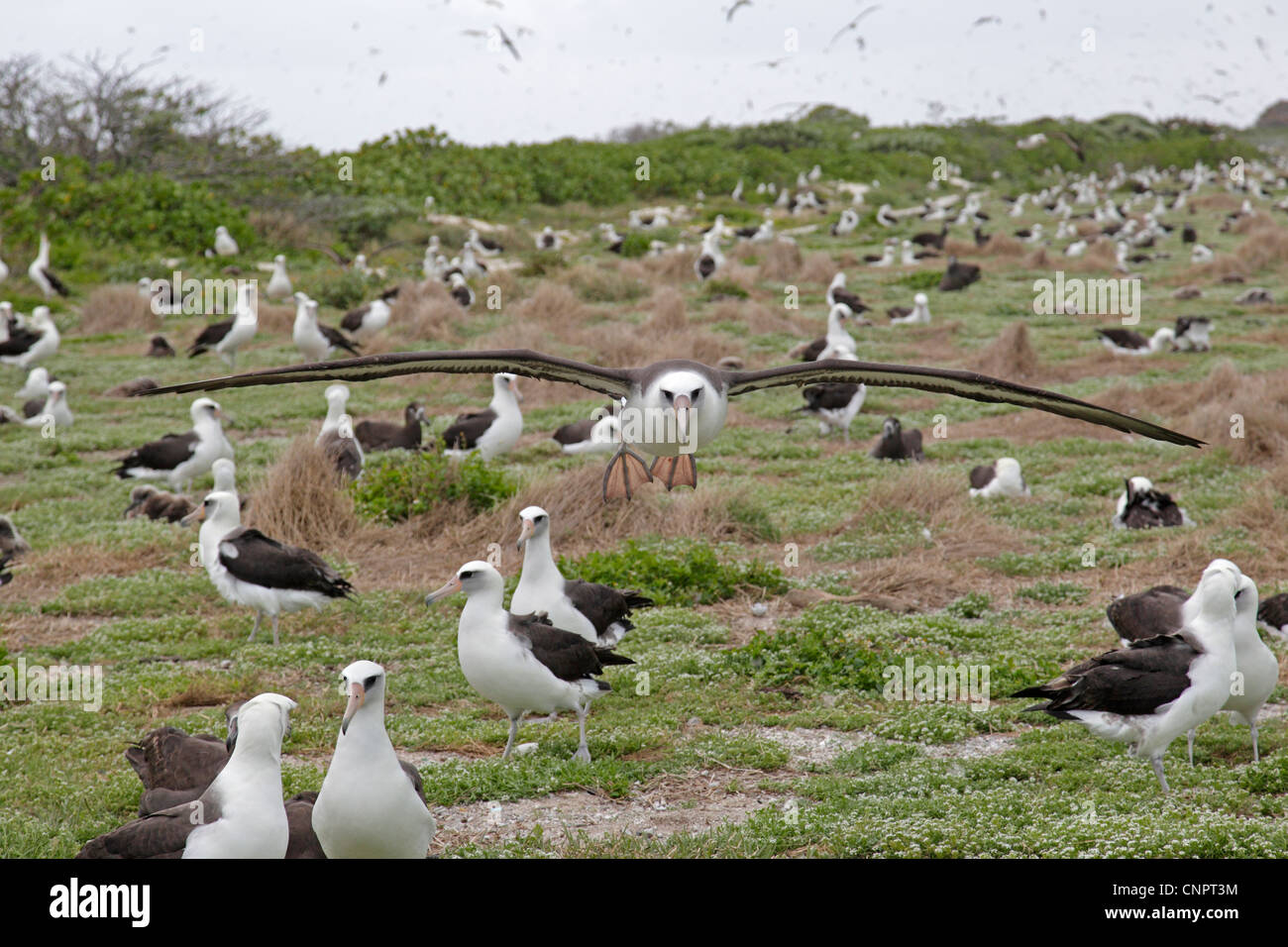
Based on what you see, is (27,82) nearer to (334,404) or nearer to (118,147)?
(118,147)

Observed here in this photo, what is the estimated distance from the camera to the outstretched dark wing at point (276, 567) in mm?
8258

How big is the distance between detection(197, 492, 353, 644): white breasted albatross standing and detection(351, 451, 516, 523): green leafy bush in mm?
1989

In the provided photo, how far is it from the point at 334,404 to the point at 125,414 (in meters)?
4.87

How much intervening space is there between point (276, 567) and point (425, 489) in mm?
2518

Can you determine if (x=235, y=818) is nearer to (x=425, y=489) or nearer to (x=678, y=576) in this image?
(x=678, y=576)

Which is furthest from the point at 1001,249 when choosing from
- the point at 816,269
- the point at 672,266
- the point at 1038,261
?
the point at 672,266

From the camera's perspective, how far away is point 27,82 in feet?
101

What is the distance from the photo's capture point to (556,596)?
750cm

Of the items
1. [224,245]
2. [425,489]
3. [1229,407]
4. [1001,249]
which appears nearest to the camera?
[425,489]

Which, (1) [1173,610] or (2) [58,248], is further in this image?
(2) [58,248]

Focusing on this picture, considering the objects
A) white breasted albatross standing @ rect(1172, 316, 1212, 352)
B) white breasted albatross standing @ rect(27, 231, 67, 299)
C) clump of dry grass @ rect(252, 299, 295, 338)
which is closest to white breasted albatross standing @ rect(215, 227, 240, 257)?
white breasted albatross standing @ rect(27, 231, 67, 299)

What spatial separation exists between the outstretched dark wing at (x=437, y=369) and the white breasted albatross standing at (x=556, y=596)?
1050mm

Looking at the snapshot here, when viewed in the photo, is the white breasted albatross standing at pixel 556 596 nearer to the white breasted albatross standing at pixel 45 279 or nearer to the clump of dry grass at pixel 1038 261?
the white breasted albatross standing at pixel 45 279

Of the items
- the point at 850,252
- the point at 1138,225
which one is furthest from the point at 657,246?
the point at 1138,225
